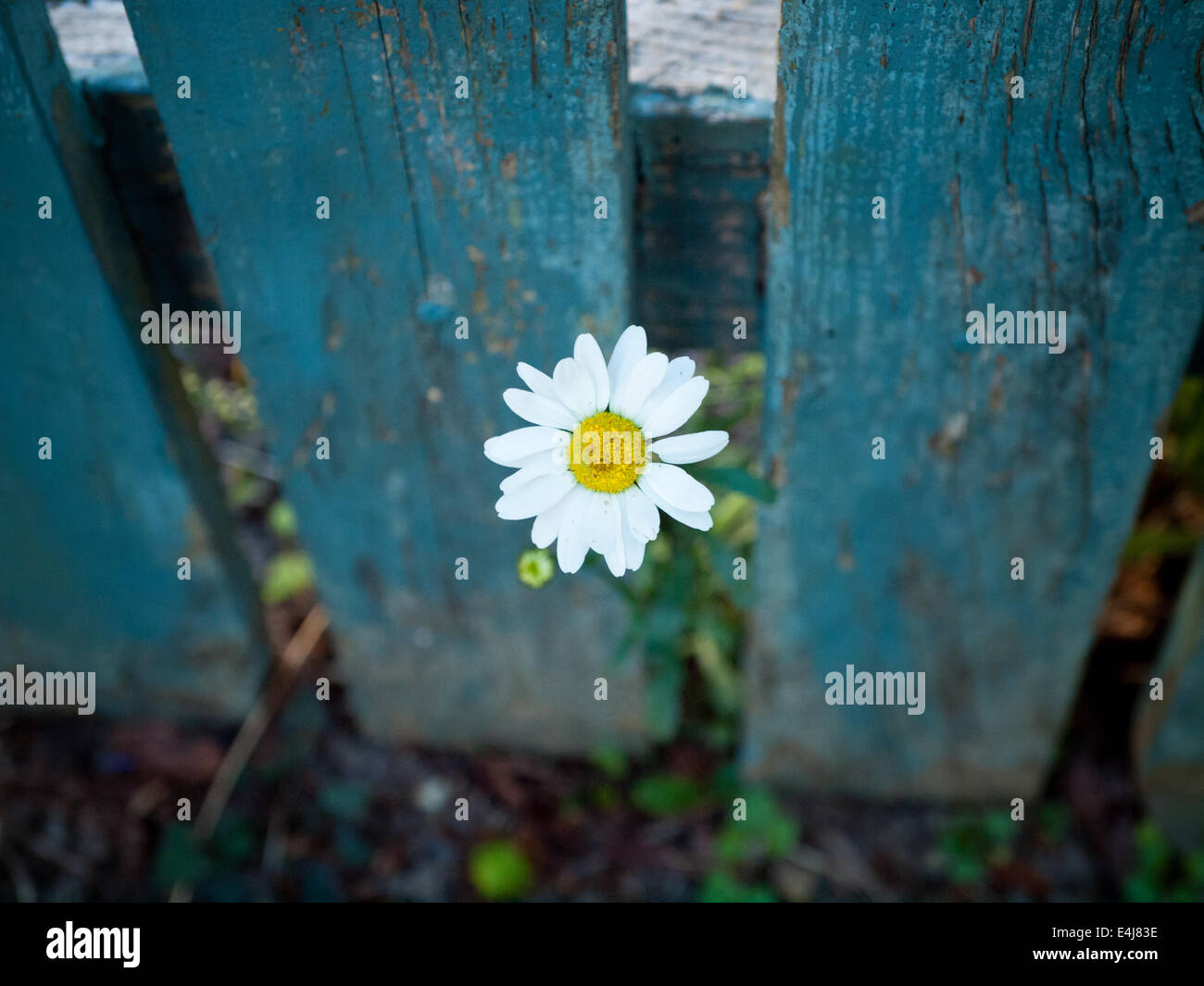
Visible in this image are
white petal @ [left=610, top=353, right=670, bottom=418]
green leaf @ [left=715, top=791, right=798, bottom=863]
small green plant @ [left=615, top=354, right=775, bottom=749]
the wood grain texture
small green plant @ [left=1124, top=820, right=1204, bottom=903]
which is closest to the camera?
white petal @ [left=610, top=353, right=670, bottom=418]

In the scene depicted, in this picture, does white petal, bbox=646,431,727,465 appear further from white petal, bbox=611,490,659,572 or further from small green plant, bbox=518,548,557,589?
small green plant, bbox=518,548,557,589

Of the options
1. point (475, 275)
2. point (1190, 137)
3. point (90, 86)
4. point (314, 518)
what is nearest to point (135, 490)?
point (314, 518)

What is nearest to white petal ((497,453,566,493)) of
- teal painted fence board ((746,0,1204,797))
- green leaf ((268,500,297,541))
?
teal painted fence board ((746,0,1204,797))

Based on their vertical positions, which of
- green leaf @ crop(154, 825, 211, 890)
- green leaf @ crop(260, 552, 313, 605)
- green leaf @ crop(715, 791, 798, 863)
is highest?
green leaf @ crop(260, 552, 313, 605)

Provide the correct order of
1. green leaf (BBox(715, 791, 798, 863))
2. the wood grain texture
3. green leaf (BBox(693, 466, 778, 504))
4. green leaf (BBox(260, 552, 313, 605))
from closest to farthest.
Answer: green leaf (BBox(693, 466, 778, 504)), the wood grain texture, green leaf (BBox(715, 791, 798, 863)), green leaf (BBox(260, 552, 313, 605))
